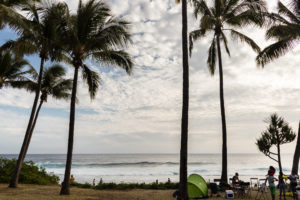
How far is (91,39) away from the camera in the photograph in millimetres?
11992

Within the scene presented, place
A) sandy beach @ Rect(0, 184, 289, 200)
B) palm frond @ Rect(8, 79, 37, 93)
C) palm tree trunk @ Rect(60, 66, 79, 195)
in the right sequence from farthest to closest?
palm frond @ Rect(8, 79, 37, 93), palm tree trunk @ Rect(60, 66, 79, 195), sandy beach @ Rect(0, 184, 289, 200)

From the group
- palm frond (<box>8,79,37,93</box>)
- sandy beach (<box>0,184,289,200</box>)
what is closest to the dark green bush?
sandy beach (<box>0,184,289,200</box>)

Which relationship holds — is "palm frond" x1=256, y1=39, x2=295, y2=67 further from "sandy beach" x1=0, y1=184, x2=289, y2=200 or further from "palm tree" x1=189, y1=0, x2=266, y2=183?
"sandy beach" x1=0, y1=184, x2=289, y2=200

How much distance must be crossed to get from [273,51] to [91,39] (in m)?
11.3

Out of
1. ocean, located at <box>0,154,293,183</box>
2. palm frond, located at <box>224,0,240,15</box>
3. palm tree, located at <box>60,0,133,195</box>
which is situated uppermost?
palm frond, located at <box>224,0,240,15</box>

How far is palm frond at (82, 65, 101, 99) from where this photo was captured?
42.8 feet

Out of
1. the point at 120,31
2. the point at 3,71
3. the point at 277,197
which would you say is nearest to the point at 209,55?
the point at 120,31

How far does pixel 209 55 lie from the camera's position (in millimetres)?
16922

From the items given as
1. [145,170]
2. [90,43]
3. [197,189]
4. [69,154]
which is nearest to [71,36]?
[90,43]

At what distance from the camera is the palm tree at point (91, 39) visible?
11648 millimetres

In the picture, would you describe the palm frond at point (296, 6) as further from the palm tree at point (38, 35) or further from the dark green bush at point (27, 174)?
the dark green bush at point (27, 174)

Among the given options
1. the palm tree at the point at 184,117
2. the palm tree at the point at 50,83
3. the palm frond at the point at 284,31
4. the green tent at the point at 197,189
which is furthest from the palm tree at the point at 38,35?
the palm frond at the point at 284,31

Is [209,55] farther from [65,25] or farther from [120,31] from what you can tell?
[65,25]

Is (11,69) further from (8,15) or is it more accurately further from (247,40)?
(247,40)
